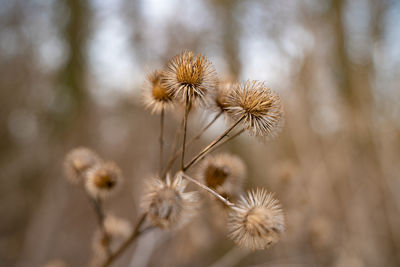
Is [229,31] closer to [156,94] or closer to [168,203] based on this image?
[156,94]

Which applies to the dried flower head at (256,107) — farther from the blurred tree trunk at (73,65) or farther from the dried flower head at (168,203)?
the blurred tree trunk at (73,65)

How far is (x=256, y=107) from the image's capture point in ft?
3.10

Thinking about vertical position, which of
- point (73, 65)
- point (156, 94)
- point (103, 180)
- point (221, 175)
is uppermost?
point (73, 65)

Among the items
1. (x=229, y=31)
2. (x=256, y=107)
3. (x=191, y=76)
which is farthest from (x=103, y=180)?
(x=229, y=31)

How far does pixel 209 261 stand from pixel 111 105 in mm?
5952

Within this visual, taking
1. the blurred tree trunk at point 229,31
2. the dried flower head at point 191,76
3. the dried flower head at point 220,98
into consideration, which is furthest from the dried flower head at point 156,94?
the blurred tree trunk at point 229,31

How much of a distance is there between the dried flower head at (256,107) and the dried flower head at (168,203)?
376mm

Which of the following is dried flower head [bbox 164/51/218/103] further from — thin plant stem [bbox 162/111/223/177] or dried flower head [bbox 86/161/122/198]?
dried flower head [bbox 86/161/122/198]

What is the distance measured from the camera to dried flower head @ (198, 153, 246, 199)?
3.97ft

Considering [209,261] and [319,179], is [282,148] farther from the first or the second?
[209,261]

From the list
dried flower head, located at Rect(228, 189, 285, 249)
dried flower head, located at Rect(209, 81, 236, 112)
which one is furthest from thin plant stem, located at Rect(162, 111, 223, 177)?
dried flower head, located at Rect(228, 189, 285, 249)

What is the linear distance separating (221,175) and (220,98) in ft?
1.37

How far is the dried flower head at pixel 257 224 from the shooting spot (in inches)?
34.3

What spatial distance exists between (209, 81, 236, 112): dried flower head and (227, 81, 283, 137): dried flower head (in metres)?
0.07
